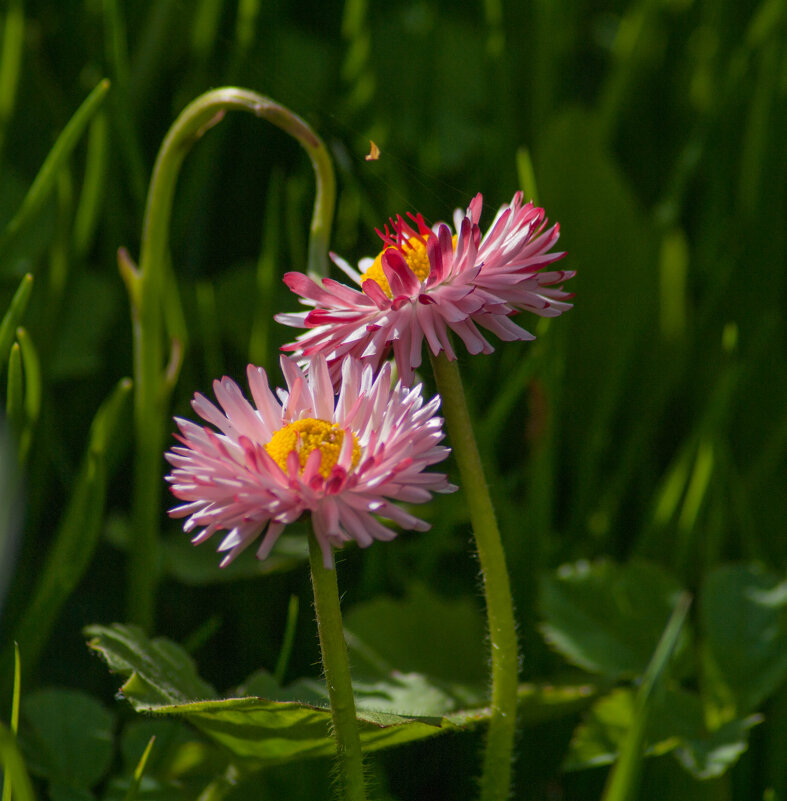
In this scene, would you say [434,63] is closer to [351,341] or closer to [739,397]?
[739,397]

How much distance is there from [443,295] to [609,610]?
12.5 inches

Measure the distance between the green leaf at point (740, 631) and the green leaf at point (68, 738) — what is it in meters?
0.36

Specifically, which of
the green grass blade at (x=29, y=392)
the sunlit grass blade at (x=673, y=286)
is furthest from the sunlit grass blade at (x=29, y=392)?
the sunlit grass blade at (x=673, y=286)

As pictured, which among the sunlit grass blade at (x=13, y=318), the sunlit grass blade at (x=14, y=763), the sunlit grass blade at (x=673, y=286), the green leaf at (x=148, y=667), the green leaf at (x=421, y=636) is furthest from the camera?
the sunlit grass blade at (x=673, y=286)

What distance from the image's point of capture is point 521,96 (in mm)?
1056

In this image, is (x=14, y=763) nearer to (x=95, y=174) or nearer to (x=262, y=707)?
(x=262, y=707)

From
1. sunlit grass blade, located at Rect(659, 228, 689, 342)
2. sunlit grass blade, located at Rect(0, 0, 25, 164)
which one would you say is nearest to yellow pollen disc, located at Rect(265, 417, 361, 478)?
sunlit grass blade, located at Rect(0, 0, 25, 164)

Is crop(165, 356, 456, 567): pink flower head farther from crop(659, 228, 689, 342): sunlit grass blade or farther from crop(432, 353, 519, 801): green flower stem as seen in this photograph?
crop(659, 228, 689, 342): sunlit grass blade

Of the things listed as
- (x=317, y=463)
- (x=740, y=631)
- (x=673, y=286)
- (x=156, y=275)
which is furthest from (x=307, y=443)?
(x=673, y=286)

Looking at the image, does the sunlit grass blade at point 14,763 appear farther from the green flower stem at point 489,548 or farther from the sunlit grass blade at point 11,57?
the sunlit grass blade at point 11,57

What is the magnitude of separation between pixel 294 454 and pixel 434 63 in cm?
67

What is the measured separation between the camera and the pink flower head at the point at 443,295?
1.15 feet

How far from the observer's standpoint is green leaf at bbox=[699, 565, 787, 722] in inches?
21.3

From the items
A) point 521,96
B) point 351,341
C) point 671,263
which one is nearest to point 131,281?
Answer: point 351,341
